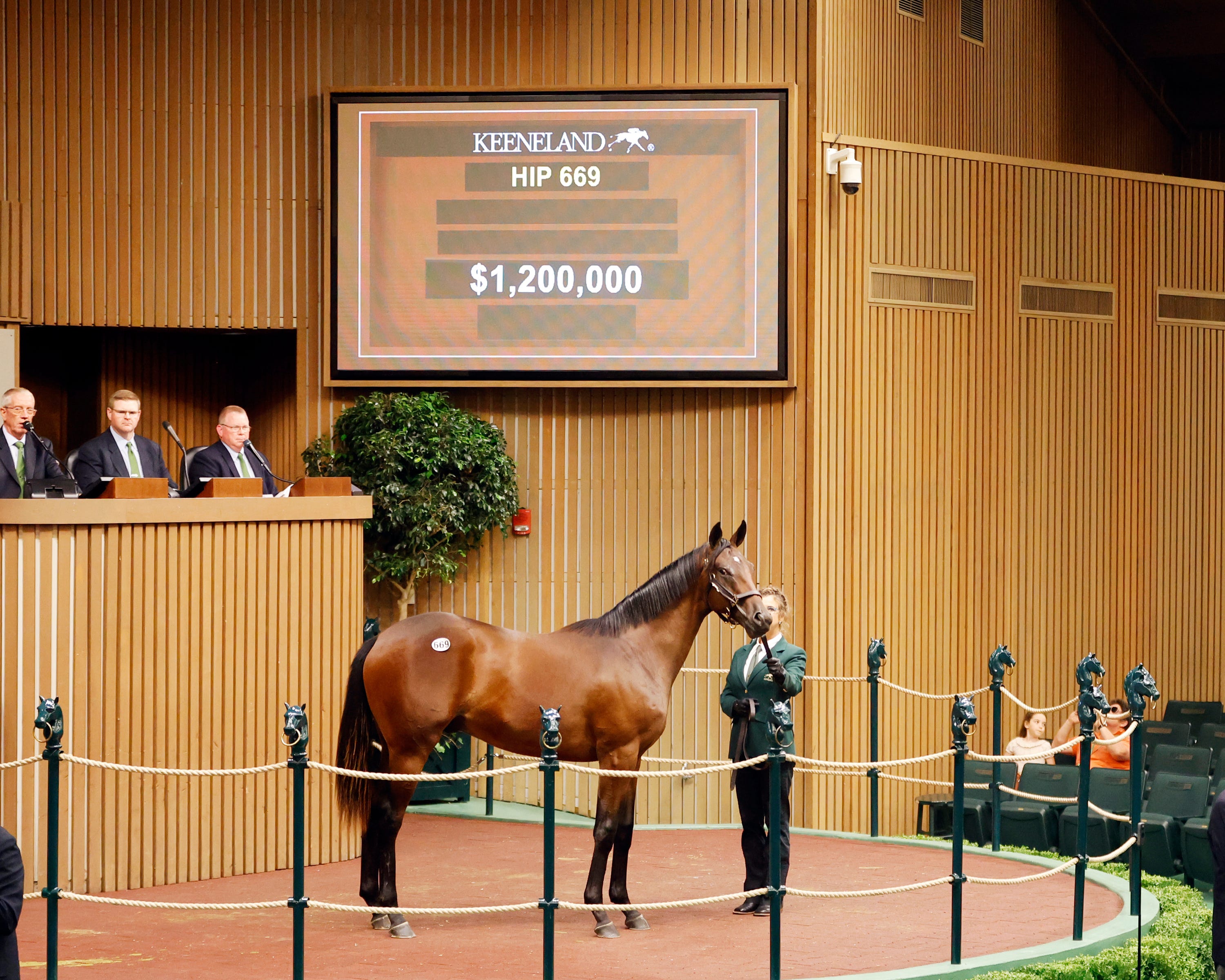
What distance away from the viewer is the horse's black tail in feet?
23.9

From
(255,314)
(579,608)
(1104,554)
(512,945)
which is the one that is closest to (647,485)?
(579,608)

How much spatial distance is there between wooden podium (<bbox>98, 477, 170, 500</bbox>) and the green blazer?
3.32 metres

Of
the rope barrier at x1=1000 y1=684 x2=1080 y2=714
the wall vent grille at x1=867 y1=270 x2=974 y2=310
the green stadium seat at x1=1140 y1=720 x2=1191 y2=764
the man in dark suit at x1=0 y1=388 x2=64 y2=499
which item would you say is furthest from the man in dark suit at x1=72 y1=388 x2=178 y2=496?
the green stadium seat at x1=1140 y1=720 x2=1191 y2=764

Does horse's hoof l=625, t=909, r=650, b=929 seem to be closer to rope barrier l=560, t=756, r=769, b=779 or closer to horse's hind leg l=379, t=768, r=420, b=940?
rope barrier l=560, t=756, r=769, b=779

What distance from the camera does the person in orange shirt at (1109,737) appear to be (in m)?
11.2

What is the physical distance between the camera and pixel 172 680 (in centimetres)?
830

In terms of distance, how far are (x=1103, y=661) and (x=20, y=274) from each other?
952 cm

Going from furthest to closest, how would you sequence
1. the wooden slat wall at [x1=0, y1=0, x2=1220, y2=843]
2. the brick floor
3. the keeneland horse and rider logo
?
the wooden slat wall at [x1=0, y1=0, x2=1220, y2=843]
the keeneland horse and rider logo
the brick floor

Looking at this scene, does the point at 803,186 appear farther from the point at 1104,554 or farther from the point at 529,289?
the point at 1104,554

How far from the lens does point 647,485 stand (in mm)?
11672

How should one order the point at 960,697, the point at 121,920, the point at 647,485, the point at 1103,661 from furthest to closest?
the point at 1103,661
the point at 647,485
the point at 121,920
the point at 960,697

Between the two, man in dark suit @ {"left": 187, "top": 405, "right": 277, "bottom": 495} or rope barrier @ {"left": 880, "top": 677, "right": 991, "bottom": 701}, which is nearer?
man in dark suit @ {"left": 187, "top": 405, "right": 277, "bottom": 495}

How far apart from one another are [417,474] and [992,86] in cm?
700

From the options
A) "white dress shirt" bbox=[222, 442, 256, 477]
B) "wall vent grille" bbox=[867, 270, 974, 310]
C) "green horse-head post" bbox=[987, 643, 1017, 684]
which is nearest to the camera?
"white dress shirt" bbox=[222, 442, 256, 477]
